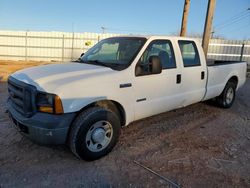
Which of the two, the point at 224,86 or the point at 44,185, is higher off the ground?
the point at 224,86

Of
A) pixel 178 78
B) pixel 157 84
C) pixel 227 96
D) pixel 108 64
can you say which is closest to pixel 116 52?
pixel 108 64

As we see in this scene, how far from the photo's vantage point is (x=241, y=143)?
4.22m

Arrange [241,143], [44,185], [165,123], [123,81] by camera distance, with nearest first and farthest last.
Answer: [44,185] < [123,81] < [241,143] < [165,123]

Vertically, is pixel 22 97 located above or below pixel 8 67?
above

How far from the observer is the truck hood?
3.01 meters

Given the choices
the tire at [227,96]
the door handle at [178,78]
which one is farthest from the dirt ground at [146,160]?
the tire at [227,96]

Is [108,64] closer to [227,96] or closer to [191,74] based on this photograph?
[191,74]

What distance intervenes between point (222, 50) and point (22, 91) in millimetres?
19235

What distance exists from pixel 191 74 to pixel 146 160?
84.3 inches

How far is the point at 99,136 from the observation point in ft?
11.1

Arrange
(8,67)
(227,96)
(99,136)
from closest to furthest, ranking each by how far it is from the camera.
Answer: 1. (99,136)
2. (227,96)
3. (8,67)

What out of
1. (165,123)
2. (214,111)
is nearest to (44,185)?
(165,123)

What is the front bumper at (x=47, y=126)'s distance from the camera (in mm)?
2898

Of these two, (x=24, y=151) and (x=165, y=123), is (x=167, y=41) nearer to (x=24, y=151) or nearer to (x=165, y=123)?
(x=165, y=123)
